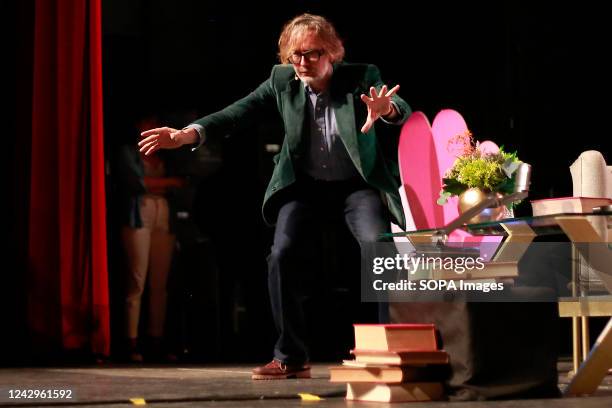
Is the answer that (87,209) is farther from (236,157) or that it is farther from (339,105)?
(339,105)

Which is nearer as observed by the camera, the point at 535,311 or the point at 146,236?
the point at 535,311

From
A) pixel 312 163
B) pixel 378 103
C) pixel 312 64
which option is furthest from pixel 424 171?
pixel 378 103

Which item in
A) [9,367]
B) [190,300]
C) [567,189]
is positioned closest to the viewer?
[9,367]

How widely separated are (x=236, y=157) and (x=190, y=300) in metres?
0.89

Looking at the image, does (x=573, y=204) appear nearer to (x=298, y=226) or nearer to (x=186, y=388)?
(x=298, y=226)

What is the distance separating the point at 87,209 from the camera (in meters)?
5.68

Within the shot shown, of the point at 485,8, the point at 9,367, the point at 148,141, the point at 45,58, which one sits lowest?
the point at 9,367

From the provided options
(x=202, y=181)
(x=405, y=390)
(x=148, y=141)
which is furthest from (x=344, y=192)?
(x=202, y=181)

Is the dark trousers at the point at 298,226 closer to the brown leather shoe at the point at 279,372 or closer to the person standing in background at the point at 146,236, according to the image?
the brown leather shoe at the point at 279,372

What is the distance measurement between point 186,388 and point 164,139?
33.0 inches

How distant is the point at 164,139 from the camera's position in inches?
138

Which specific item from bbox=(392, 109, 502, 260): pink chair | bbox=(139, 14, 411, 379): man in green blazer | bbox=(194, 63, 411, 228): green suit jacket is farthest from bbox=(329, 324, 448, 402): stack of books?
bbox=(392, 109, 502, 260): pink chair

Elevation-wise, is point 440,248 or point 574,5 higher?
point 574,5

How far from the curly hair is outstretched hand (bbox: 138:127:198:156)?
1.64 ft
